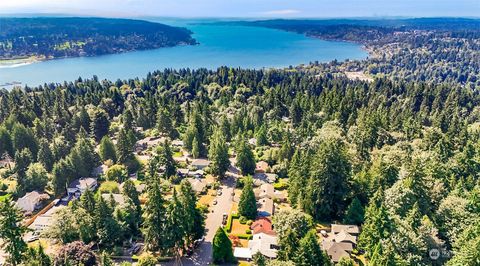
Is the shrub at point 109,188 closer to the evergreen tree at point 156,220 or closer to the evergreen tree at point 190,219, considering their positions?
the evergreen tree at point 156,220

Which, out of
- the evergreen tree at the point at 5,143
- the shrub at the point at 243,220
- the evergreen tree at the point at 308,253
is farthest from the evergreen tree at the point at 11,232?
the evergreen tree at the point at 5,143

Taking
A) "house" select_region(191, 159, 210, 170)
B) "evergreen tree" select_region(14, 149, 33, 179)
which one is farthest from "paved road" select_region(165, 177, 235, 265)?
"evergreen tree" select_region(14, 149, 33, 179)

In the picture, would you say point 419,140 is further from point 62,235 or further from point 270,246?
point 62,235

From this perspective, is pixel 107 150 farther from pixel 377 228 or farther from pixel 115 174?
pixel 377 228

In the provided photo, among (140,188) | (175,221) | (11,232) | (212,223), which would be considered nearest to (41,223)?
(11,232)

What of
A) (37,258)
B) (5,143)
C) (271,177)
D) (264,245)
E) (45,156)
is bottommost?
(271,177)

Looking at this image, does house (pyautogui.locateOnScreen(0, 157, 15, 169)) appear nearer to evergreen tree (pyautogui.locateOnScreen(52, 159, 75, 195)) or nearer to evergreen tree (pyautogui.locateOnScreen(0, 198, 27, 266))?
evergreen tree (pyautogui.locateOnScreen(52, 159, 75, 195))

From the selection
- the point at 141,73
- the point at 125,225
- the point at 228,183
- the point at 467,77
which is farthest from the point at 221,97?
the point at 467,77
